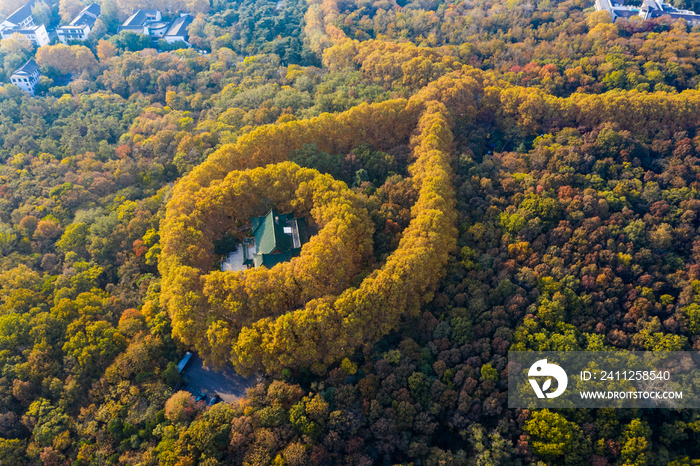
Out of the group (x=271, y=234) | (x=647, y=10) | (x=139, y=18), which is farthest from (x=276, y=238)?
(x=647, y=10)

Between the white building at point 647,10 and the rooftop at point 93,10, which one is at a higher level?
the rooftop at point 93,10

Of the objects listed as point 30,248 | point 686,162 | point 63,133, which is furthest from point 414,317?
point 63,133

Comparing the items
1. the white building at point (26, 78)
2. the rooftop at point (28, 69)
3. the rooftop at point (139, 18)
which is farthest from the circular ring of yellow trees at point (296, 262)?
the rooftop at point (139, 18)

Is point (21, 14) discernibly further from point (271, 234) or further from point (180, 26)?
A: point (271, 234)

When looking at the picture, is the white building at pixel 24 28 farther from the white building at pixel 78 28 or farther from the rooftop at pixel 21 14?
the white building at pixel 78 28

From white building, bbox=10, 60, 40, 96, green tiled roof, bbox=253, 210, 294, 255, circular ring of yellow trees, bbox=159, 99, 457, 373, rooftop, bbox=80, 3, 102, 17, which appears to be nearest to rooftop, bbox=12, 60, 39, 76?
white building, bbox=10, 60, 40, 96

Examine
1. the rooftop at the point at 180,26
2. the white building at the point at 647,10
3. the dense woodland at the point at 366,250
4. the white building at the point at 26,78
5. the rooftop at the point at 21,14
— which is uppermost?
the rooftop at the point at 21,14

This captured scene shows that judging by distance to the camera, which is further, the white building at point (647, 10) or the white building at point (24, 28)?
the white building at point (24, 28)
